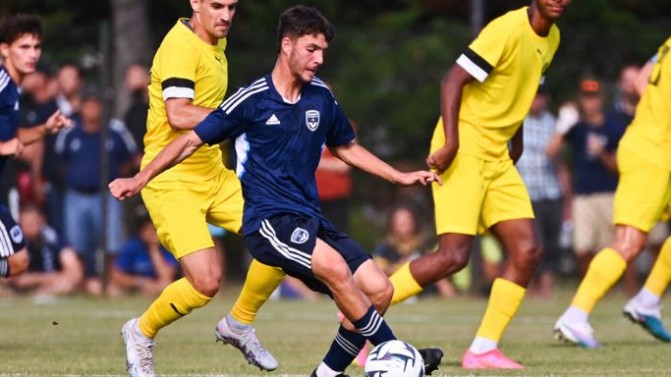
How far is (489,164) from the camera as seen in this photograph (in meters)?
9.95

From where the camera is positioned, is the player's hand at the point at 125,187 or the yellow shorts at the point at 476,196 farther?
the yellow shorts at the point at 476,196

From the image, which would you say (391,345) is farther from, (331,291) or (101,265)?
(101,265)

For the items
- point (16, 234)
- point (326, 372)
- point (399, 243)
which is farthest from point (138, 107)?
point (326, 372)

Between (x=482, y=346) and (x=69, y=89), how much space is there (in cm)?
919

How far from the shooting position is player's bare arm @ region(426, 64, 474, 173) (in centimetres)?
971

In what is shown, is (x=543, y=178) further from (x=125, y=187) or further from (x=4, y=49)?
(x=125, y=187)

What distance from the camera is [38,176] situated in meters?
17.6

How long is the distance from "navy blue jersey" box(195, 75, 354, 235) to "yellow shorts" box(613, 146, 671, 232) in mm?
3401

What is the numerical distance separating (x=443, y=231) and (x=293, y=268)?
208cm

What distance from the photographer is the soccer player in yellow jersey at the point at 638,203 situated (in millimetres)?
10891

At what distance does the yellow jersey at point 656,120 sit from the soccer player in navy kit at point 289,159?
3.16 metres

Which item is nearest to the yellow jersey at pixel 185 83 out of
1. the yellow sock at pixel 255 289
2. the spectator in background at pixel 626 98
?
the yellow sock at pixel 255 289

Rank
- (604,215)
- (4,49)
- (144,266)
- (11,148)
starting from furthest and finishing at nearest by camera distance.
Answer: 1. (144,266)
2. (604,215)
3. (4,49)
4. (11,148)

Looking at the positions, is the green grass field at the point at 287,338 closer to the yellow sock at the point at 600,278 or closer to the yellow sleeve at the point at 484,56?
the yellow sock at the point at 600,278
